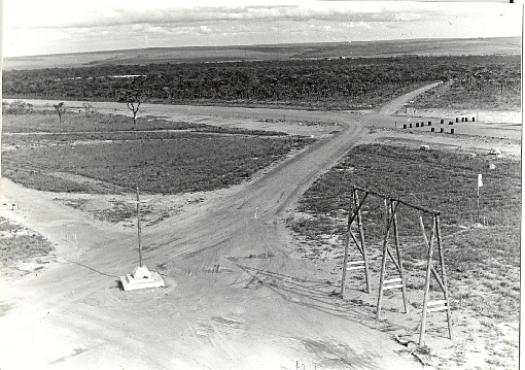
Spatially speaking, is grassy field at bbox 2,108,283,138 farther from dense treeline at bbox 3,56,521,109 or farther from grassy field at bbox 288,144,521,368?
grassy field at bbox 288,144,521,368

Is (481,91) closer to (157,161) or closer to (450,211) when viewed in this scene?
(450,211)

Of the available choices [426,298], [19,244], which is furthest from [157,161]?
[426,298]

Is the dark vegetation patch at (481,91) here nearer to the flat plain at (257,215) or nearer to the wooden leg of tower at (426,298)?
the flat plain at (257,215)

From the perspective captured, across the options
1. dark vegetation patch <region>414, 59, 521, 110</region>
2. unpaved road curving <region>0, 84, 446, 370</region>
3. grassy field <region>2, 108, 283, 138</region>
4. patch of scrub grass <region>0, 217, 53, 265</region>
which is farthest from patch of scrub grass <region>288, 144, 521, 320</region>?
patch of scrub grass <region>0, 217, 53, 265</region>

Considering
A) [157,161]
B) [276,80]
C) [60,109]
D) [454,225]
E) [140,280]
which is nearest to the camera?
[140,280]

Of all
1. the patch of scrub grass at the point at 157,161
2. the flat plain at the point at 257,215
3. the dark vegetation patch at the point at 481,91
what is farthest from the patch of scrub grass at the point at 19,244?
the dark vegetation patch at the point at 481,91

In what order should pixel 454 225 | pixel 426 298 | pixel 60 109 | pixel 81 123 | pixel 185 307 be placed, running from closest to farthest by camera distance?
1. pixel 426 298
2. pixel 185 307
3. pixel 454 225
4. pixel 60 109
5. pixel 81 123

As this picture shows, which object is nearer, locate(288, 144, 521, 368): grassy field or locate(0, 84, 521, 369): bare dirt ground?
locate(0, 84, 521, 369): bare dirt ground
